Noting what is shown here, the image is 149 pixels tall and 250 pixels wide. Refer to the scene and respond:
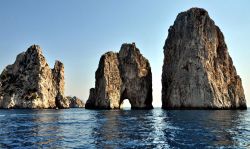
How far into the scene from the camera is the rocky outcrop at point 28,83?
151 m

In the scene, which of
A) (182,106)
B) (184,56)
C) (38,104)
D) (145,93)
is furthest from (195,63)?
(38,104)

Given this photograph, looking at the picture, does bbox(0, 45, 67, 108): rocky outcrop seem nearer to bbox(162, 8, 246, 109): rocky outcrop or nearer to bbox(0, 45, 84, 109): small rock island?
bbox(0, 45, 84, 109): small rock island

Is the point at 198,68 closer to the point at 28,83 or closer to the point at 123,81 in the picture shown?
the point at 123,81

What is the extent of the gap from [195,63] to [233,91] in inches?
789

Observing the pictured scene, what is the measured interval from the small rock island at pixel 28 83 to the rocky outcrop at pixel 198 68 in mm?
57805

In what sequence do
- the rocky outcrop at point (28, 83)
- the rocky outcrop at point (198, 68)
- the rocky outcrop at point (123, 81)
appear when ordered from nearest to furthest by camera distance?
the rocky outcrop at point (198, 68)
the rocky outcrop at point (123, 81)
the rocky outcrop at point (28, 83)

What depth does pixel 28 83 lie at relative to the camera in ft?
522

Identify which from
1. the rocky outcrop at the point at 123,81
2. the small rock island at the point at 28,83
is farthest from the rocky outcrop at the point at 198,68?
the small rock island at the point at 28,83

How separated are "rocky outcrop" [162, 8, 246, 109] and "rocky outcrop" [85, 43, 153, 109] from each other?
12344 millimetres

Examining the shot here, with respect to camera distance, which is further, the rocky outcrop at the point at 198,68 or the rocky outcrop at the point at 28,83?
Answer: the rocky outcrop at the point at 28,83

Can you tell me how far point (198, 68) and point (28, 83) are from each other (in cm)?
8126

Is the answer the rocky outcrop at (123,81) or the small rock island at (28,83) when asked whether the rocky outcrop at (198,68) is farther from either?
the small rock island at (28,83)

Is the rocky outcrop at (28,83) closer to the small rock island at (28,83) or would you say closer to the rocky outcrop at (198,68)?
the small rock island at (28,83)

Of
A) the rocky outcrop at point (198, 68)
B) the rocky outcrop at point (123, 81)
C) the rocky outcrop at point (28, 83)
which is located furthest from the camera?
the rocky outcrop at point (28, 83)
